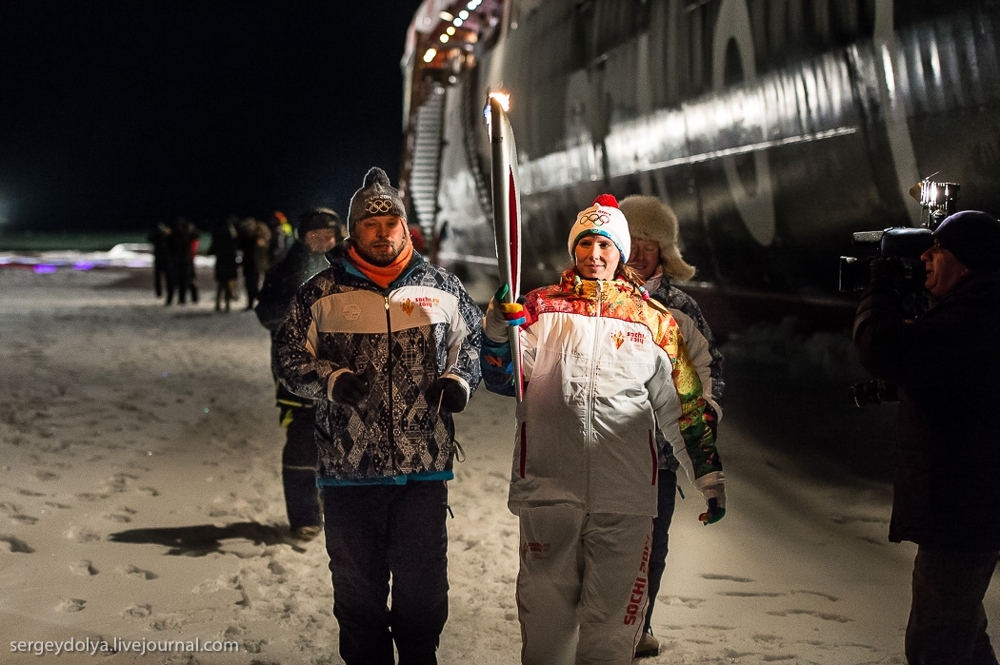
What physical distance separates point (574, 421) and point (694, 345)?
0.75 meters

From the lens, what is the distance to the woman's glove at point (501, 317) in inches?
123

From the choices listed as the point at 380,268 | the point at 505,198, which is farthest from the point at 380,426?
the point at 505,198

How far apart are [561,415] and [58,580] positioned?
276 cm

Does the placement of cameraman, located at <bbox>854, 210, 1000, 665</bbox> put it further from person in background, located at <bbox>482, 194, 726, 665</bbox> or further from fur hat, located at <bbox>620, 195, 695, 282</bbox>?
fur hat, located at <bbox>620, 195, 695, 282</bbox>

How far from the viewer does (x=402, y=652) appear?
11.9ft

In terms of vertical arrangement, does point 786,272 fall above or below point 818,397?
above

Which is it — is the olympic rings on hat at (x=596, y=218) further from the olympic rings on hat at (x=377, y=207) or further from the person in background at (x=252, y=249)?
the person in background at (x=252, y=249)

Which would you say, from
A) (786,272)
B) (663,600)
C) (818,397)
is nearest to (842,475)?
(818,397)

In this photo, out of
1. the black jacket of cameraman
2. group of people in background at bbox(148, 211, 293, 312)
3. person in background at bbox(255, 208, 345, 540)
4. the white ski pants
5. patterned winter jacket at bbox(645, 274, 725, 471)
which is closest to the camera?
the black jacket of cameraman

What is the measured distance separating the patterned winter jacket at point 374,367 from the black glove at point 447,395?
0.08 feet

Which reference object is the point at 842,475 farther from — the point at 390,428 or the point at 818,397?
the point at 390,428

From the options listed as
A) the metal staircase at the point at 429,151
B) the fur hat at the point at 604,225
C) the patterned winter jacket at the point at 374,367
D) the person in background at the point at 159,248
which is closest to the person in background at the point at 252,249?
the person in background at the point at 159,248

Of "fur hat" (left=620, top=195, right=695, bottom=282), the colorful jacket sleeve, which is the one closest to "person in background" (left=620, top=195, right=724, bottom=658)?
"fur hat" (left=620, top=195, right=695, bottom=282)

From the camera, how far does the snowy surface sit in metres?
4.16
